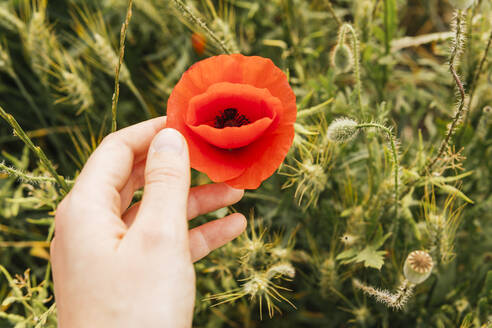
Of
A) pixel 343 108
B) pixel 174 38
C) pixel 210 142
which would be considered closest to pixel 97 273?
pixel 210 142

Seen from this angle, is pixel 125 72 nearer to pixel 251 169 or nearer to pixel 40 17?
pixel 40 17

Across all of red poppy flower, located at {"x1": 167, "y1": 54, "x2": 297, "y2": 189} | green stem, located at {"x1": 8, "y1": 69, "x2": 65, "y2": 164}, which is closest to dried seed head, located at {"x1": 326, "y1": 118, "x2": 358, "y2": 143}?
red poppy flower, located at {"x1": 167, "y1": 54, "x2": 297, "y2": 189}

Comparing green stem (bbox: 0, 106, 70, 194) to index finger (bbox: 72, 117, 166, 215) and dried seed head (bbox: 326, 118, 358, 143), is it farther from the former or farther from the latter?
dried seed head (bbox: 326, 118, 358, 143)

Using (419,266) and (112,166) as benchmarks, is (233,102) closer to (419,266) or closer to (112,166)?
(112,166)

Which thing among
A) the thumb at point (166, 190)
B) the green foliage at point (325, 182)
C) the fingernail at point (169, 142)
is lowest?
the green foliage at point (325, 182)

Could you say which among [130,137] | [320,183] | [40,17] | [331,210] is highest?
[40,17]

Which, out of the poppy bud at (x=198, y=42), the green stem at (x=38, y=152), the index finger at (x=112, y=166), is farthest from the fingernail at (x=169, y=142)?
the poppy bud at (x=198, y=42)

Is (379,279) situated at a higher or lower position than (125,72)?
lower

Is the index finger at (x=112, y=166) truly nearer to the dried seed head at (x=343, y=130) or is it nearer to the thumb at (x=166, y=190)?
the thumb at (x=166, y=190)
